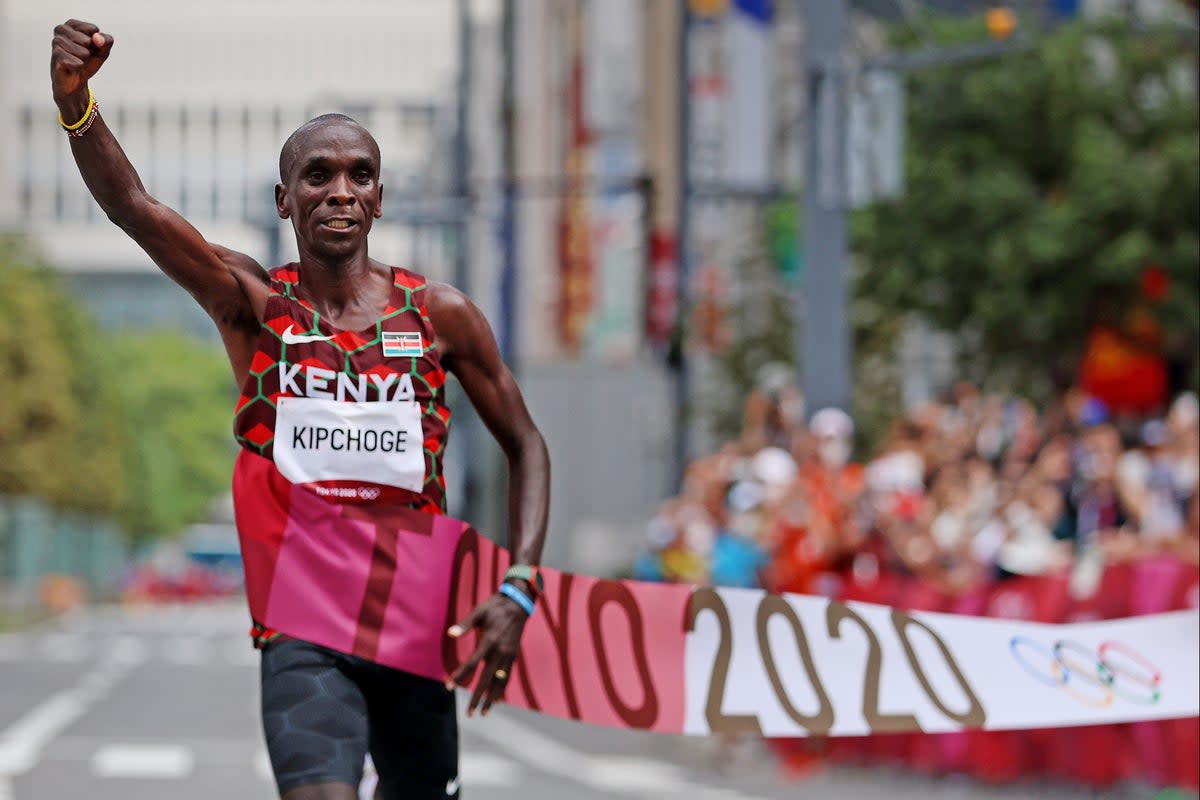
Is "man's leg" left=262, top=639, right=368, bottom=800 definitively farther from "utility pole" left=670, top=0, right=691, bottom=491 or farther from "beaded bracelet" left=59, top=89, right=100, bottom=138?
"utility pole" left=670, top=0, right=691, bottom=491

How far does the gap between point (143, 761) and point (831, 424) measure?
554 centimetres

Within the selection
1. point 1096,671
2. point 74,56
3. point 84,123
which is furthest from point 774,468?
point 74,56

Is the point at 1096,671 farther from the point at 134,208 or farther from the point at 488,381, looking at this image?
the point at 134,208

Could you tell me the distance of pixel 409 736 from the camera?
575 centimetres

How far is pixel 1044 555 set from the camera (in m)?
15.4

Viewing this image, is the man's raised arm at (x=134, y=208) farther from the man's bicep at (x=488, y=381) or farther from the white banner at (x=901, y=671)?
the white banner at (x=901, y=671)

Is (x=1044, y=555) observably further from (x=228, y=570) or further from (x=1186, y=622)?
(x=228, y=570)

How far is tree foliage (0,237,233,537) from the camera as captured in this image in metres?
73.3

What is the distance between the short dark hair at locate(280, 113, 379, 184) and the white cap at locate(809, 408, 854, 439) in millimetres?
12749

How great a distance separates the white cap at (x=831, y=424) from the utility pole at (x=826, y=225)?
2.20ft

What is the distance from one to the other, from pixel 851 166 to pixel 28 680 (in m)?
10.1

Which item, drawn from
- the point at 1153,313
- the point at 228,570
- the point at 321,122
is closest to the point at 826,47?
the point at 1153,313

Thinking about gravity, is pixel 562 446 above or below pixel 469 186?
below

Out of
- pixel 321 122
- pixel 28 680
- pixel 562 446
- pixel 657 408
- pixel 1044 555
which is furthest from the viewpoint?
pixel 562 446
